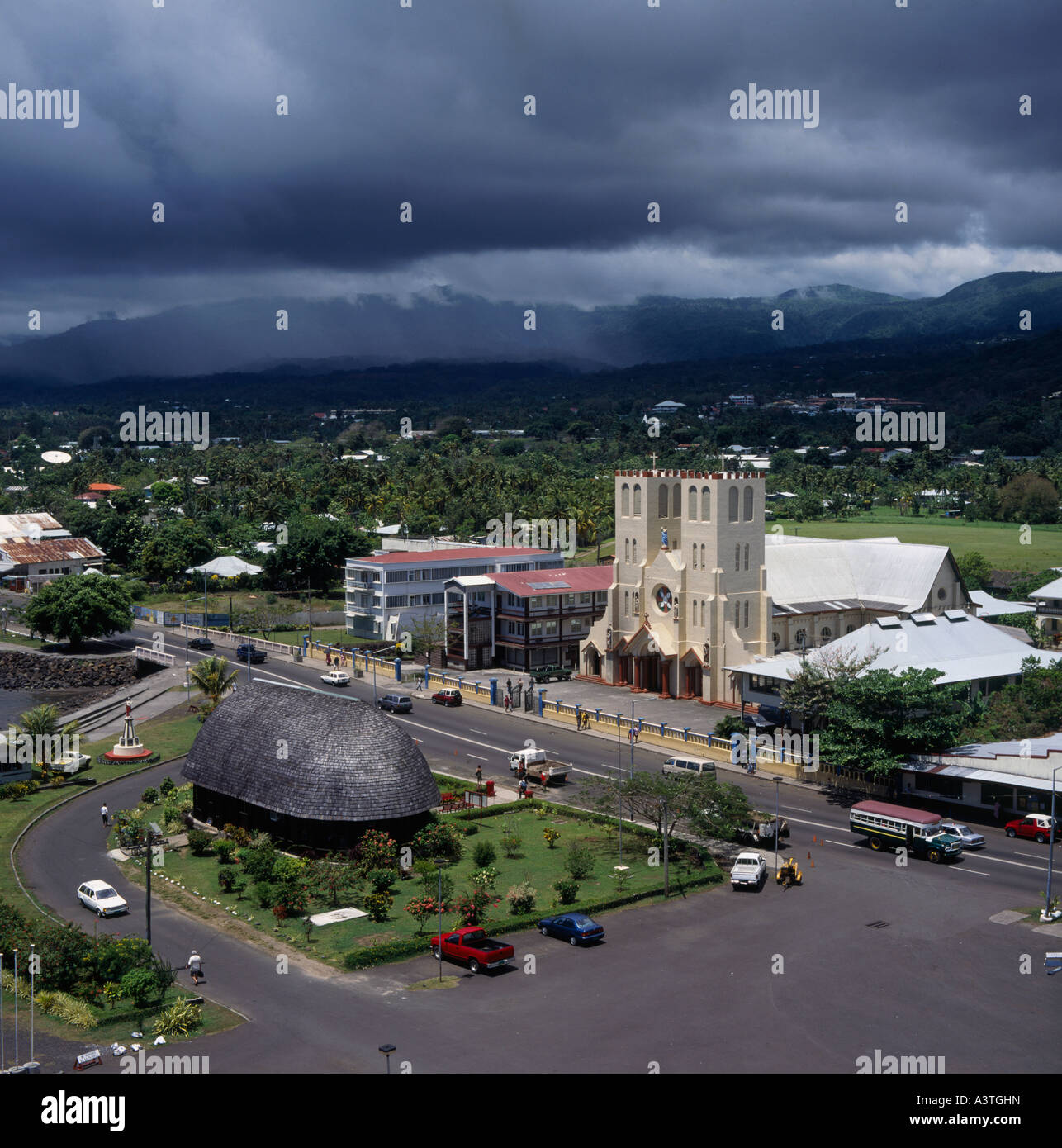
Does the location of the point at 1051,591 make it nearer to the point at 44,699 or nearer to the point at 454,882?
the point at 454,882

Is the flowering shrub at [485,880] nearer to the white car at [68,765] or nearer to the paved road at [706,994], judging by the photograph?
the paved road at [706,994]

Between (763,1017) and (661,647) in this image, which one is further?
(661,647)

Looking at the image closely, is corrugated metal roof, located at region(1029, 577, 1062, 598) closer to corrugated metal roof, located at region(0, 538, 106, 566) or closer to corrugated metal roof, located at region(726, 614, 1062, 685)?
corrugated metal roof, located at region(726, 614, 1062, 685)

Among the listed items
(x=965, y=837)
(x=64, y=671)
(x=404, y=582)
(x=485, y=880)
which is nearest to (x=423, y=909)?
(x=485, y=880)

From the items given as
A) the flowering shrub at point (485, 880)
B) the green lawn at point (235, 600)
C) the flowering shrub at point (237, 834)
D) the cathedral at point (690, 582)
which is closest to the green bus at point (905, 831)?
the flowering shrub at point (485, 880)
